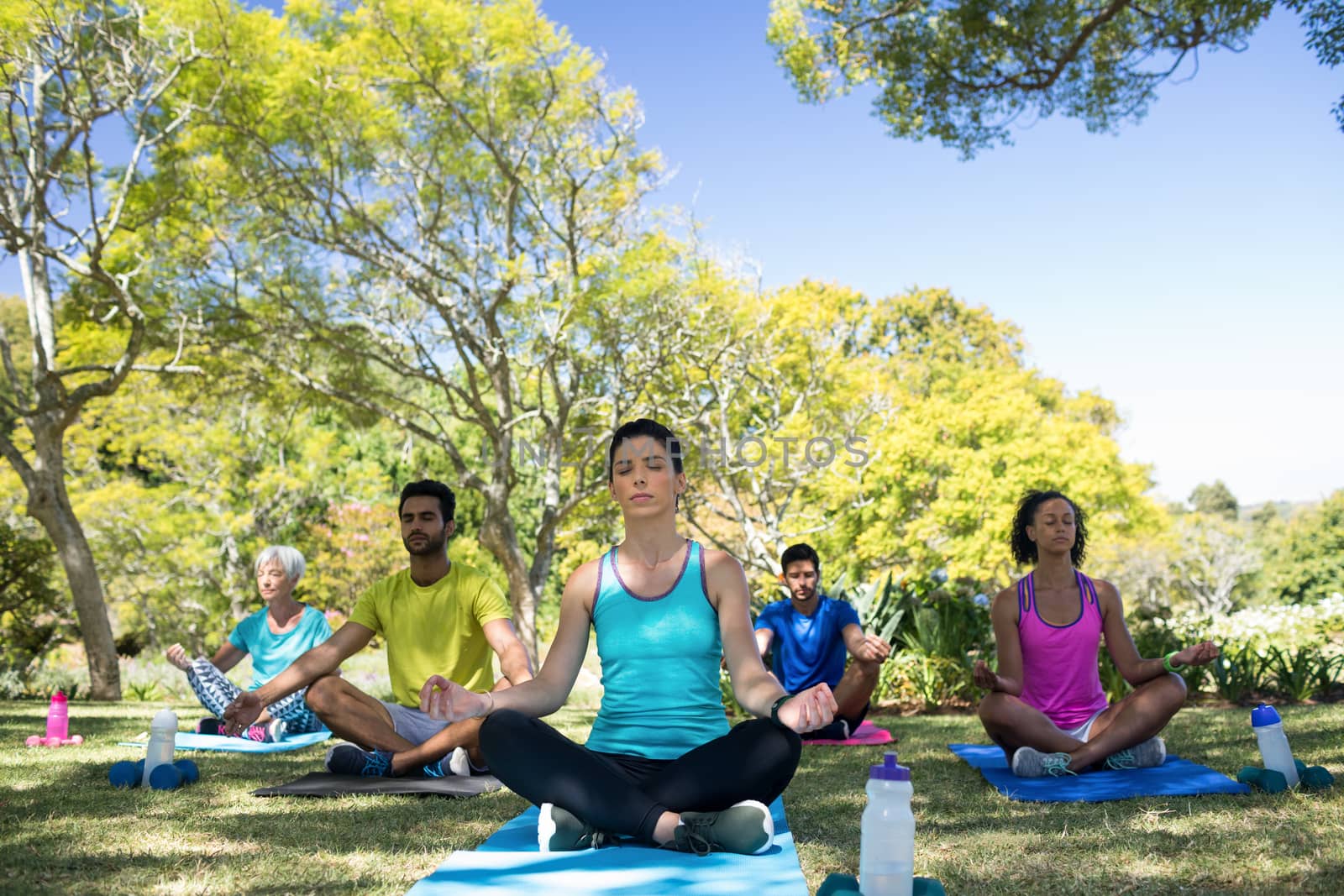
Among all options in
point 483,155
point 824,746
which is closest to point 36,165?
point 483,155

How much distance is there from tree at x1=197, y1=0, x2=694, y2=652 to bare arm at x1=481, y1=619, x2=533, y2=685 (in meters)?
8.67

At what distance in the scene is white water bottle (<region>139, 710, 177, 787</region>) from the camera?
422 cm

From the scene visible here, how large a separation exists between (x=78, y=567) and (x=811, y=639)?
7.85 meters

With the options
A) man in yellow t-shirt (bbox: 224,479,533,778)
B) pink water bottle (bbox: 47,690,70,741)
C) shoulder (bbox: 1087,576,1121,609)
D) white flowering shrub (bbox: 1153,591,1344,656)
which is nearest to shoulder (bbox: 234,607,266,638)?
pink water bottle (bbox: 47,690,70,741)

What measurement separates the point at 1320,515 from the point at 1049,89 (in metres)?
18.5

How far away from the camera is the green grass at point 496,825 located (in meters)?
2.71

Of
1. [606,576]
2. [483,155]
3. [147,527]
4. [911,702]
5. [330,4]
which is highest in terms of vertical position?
[330,4]

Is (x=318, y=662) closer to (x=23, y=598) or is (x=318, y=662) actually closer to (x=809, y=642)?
(x=809, y=642)

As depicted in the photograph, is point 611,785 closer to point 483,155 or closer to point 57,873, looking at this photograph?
point 57,873

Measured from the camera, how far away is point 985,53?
8961mm

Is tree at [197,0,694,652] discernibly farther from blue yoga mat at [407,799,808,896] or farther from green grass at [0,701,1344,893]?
blue yoga mat at [407,799,808,896]

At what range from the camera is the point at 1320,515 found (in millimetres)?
23188

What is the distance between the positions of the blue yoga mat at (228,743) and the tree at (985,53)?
7.17 metres

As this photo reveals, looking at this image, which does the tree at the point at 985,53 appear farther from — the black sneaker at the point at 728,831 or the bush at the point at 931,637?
the black sneaker at the point at 728,831
